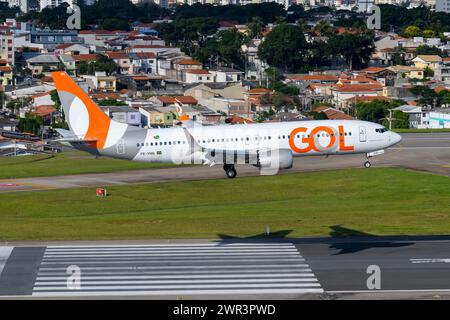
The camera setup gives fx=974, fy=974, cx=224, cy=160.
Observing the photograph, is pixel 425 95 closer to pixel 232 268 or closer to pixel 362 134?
pixel 362 134

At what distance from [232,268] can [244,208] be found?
18.0 meters

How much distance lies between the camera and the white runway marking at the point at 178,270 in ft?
141

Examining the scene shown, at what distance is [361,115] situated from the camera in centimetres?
16725

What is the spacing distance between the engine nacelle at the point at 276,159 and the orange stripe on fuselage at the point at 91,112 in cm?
1213

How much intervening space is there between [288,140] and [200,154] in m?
7.03

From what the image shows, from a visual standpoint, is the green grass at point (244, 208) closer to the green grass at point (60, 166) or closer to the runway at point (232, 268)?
the runway at point (232, 268)

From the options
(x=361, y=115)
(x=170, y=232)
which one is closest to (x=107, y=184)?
(x=170, y=232)

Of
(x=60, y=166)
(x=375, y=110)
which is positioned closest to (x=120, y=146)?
(x=60, y=166)

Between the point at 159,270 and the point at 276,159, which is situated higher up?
the point at 276,159

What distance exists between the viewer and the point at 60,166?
89.1m

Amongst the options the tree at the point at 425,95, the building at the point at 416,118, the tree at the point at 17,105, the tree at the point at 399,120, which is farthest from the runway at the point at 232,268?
the tree at the point at 17,105

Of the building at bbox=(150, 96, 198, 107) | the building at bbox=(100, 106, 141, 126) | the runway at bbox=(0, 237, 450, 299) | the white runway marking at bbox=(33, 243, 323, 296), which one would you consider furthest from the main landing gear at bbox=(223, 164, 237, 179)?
the building at bbox=(150, 96, 198, 107)
